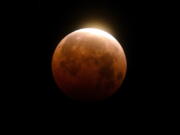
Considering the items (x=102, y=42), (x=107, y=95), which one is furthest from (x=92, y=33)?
(x=107, y=95)

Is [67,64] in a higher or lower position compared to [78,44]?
lower

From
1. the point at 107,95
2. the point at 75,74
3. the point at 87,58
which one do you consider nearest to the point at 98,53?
the point at 87,58

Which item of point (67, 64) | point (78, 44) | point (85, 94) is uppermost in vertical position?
point (78, 44)

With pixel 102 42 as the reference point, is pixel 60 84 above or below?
below

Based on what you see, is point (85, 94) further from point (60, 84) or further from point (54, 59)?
point (54, 59)

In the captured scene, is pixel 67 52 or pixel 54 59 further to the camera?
pixel 54 59

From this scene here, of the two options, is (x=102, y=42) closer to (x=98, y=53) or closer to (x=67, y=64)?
(x=98, y=53)
